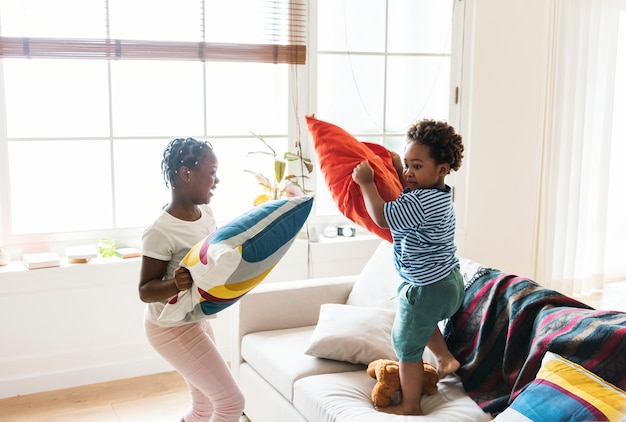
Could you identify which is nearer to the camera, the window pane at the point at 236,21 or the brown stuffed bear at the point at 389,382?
the brown stuffed bear at the point at 389,382

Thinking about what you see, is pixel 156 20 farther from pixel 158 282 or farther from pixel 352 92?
pixel 158 282

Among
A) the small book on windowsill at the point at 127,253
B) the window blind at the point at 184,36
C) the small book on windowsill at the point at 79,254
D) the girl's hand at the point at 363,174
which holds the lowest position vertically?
the small book on windowsill at the point at 127,253

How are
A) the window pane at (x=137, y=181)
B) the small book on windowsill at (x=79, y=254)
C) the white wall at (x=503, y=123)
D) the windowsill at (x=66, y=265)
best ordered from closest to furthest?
1. the windowsill at (x=66, y=265)
2. the small book on windowsill at (x=79, y=254)
3. the window pane at (x=137, y=181)
4. the white wall at (x=503, y=123)

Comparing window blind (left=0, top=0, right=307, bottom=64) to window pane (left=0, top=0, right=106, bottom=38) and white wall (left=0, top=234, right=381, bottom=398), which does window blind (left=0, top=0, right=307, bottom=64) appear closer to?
window pane (left=0, top=0, right=106, bottom=38)

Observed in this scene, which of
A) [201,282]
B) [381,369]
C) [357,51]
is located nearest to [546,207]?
[357,51]

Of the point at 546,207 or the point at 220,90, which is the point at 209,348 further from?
the point at 546,207

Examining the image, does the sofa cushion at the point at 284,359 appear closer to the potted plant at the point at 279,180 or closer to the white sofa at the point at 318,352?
the white sofa at the point at 318,352

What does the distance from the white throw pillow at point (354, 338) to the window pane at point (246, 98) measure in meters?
1.52

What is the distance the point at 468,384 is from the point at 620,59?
390 cm

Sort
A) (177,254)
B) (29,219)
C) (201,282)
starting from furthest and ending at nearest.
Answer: (29,219) → (177,254) → (201,282)

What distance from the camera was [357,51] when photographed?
424 centimetres

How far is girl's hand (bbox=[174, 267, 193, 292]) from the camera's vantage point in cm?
206

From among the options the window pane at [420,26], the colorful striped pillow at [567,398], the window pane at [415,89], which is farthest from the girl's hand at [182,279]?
A: the window pane at [420,26]

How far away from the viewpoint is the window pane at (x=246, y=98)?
155 inches
